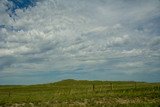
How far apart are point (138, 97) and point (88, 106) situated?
14198 mm

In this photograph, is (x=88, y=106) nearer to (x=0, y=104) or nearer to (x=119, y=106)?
(x=119, y=106)

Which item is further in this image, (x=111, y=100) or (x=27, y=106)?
(x=111, y=100)

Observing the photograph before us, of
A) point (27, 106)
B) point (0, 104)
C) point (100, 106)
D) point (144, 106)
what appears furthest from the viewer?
point (0, 104)

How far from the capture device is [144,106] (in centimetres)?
2998

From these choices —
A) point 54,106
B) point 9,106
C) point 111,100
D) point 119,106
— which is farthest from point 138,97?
point 9,106

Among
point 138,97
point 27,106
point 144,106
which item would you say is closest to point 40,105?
point 27,106

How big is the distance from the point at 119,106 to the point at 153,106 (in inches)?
149

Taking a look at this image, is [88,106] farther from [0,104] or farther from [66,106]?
[0,104]

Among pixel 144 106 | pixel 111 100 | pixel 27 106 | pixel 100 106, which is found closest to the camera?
pixel 144 106

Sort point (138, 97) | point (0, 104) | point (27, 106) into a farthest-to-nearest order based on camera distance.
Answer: point (138, 97), point (0, 104), point (27, 106)

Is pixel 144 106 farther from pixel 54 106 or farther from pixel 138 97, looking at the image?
pixel 138 97

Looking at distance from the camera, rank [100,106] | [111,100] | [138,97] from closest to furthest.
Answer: [100,106] → [111,100] → [138,97]

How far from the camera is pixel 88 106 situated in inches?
1299

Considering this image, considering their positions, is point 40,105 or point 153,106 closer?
point 153,106
